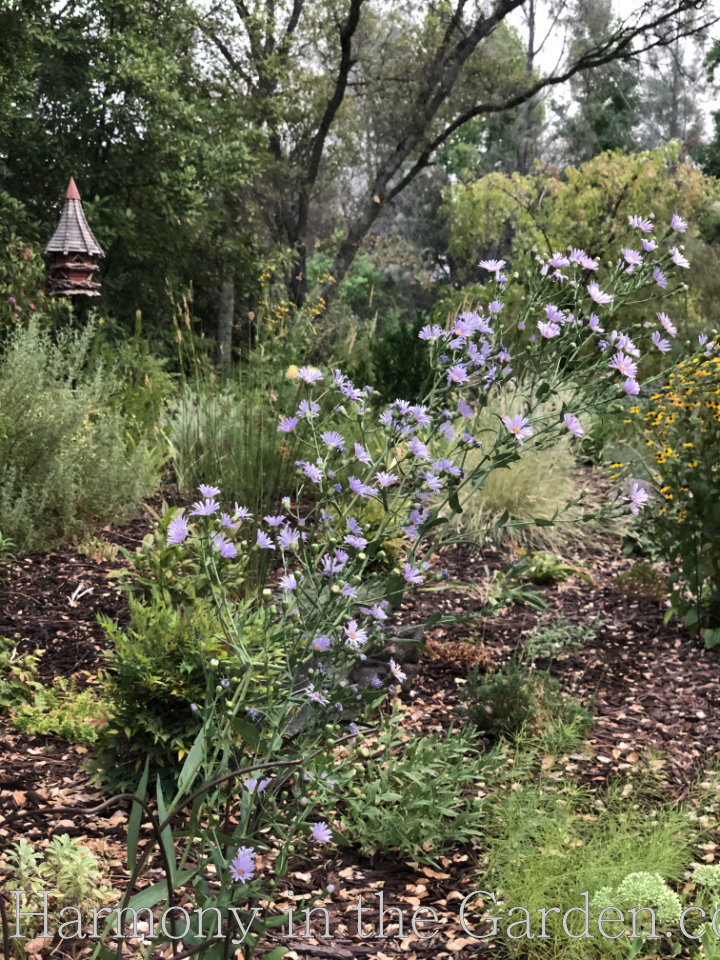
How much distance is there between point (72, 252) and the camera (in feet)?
23.2

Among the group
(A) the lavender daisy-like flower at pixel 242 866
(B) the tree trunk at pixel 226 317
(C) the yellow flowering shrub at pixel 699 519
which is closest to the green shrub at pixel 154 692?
(A) the lavender daisy-like flower at pixel 242 866

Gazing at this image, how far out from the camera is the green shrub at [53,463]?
3977 millimetres

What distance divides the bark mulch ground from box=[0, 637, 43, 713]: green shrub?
9 centimetres

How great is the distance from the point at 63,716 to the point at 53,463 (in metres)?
1.82

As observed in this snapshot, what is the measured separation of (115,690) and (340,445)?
1.14 meters

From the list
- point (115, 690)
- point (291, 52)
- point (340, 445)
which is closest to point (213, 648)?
point (115, 690)

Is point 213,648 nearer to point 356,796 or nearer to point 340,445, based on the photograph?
point 356,796

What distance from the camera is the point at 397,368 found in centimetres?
697

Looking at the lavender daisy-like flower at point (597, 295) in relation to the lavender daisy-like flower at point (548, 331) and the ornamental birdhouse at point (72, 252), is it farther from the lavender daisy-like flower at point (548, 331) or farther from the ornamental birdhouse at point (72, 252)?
the ornamental birdhouse at point (72, 252)

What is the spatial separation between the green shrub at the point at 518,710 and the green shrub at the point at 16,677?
4.51 feet

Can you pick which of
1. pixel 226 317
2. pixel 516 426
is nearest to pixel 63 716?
pixel 516 426

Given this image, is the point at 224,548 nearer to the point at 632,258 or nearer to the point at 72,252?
the point at 632,258

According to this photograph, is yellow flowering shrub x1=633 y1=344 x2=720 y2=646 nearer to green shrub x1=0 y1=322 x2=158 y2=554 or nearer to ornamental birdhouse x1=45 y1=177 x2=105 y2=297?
green shrub x1=0 y1=322 x2=158 y2=554

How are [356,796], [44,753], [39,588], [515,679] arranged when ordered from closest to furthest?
[356,796]
[44,753]
[515,679]
[39,588]
